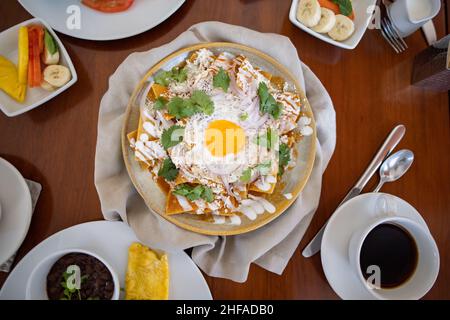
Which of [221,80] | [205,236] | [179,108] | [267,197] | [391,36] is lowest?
[205,236]

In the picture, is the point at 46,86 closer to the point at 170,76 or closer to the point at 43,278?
the point at 170,76

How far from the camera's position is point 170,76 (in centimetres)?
161

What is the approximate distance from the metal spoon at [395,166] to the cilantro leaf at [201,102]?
763 millimetres

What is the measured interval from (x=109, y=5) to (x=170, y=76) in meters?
0.45

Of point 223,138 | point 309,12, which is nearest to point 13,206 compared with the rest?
point 223,138

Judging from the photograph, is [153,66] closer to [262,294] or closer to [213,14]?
[213,14]

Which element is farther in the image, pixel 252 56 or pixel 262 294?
pixel 252 56

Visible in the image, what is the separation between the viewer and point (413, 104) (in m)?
1.77

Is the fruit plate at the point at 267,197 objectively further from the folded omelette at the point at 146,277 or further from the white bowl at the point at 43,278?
the white bowl at the point at 43,278

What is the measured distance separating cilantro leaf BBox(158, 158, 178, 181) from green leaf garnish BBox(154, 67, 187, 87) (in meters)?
0.32

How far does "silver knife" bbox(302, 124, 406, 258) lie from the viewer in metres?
1.57

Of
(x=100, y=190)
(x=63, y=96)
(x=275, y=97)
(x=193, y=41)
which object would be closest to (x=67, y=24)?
(x=63, y=96)
